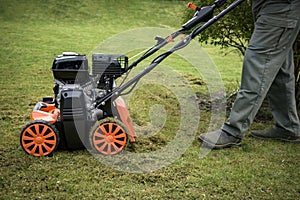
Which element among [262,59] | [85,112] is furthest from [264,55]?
[85,112]

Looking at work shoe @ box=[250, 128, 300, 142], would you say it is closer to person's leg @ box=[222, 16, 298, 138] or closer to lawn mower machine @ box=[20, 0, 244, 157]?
person's leg @ box=[222, 16, 298, 138]

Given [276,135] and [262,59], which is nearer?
[262,59]

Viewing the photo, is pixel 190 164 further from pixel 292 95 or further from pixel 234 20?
pixel 234 20

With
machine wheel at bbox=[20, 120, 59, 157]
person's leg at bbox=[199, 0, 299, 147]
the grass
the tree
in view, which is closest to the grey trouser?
person's leg at bbox=[199, 0, 299, 147]

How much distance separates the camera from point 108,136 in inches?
86.7

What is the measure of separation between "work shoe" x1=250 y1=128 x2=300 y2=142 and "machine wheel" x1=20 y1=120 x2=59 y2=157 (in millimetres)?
1433

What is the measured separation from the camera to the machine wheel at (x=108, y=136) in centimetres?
218

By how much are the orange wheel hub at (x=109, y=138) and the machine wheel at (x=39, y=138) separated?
0.75ft

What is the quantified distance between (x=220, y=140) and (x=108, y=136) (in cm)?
74

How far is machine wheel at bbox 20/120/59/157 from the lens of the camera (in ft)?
6.87

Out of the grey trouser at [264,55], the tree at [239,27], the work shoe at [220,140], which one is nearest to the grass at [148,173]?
the work shoe at [220,140]

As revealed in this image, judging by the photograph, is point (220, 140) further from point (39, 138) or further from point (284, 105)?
point (39, 138)

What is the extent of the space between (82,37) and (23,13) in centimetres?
340

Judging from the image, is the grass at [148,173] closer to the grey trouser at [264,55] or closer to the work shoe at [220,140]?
the work shoe at [220,140]
